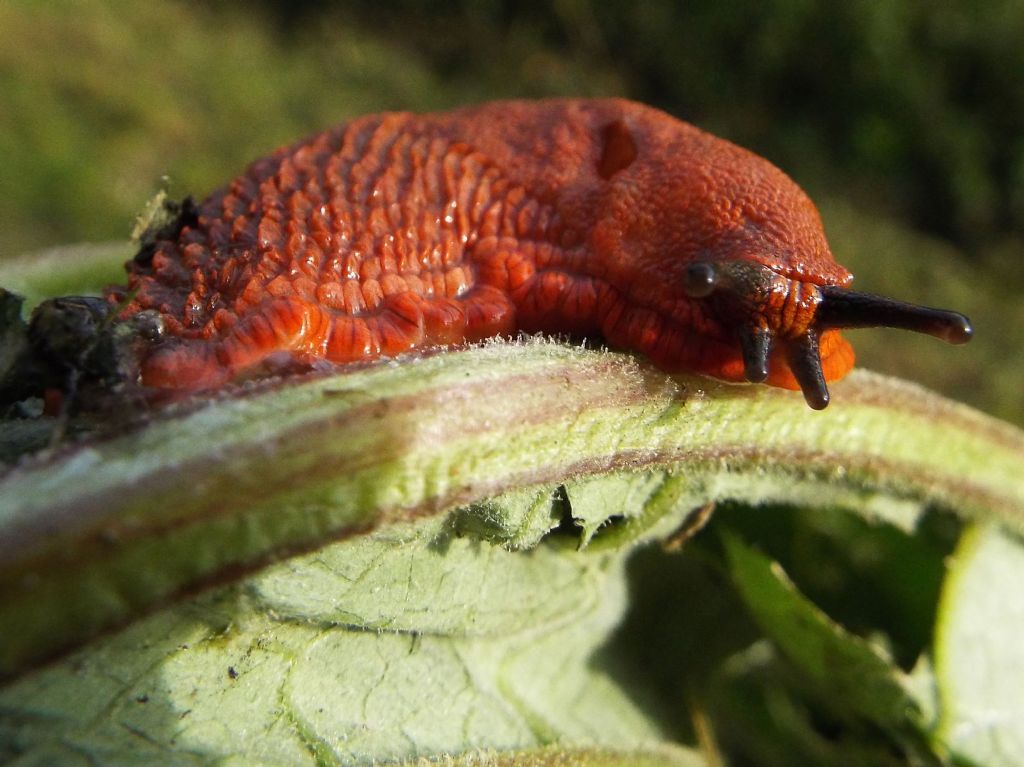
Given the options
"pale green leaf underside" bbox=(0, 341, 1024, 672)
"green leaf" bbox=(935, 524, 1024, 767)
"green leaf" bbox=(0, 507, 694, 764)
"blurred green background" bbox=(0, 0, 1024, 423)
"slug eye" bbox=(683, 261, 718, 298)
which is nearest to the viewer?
"pale green leaf underside" bbox=(0, 341, 1024, 672)

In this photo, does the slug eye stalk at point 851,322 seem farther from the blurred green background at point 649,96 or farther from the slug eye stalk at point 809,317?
the blurred green background at point 649,96

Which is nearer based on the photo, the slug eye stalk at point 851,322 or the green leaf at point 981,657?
the slug eye stalk at point 851,322

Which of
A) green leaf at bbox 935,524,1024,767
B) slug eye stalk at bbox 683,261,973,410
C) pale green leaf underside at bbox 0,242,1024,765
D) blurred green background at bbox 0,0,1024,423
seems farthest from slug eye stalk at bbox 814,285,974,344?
blurred green background at bbox 0,0,1024,423

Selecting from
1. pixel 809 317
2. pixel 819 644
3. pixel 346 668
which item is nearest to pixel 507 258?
pixel 809 317

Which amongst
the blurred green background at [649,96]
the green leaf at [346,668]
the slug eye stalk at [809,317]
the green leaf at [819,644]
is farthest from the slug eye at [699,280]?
the blurred green background at [649,96]

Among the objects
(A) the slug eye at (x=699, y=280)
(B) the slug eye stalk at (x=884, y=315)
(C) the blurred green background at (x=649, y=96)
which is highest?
(A) the slug eye at (x=699, y=280)

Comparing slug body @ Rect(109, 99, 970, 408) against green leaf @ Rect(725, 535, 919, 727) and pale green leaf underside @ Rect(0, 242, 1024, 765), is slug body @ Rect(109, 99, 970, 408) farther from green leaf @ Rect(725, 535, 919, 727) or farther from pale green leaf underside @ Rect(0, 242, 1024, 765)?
green leaf @ Rect(725, 535, 919, 727)

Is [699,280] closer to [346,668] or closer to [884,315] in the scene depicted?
[884,315]

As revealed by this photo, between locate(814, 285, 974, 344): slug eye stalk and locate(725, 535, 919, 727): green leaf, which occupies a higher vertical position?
locate(814, 285, 974, 344): slug eye stalk
